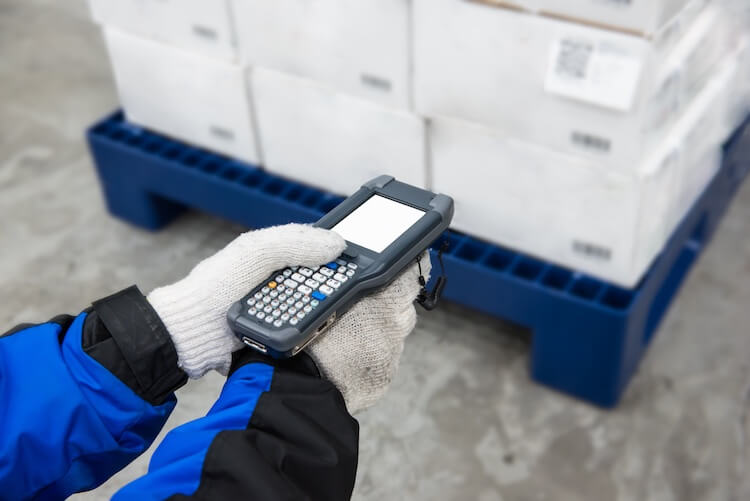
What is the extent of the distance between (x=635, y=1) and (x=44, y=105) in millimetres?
1988

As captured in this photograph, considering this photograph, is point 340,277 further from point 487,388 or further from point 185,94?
point 185,94

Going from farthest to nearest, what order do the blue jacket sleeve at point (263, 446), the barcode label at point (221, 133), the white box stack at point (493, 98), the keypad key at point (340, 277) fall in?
the barcode label at point (221, 133), the white box stack at point (493, 98), the keypad key at point (340, 277), the blue jacket sleeve at point (263, 446)

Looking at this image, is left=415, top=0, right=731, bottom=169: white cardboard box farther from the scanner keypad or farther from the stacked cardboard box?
the scanner keypad

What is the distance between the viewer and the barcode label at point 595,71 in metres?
1.44

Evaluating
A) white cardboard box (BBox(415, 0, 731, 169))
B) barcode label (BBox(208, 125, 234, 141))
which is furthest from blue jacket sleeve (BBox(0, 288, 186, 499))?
barcode label (BBox(208, 125, 234, 141))

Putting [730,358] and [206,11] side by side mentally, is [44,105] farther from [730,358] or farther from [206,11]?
[730,358]

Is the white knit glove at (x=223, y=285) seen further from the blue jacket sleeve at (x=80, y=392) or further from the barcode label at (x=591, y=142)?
the barcode label at (x=591, y=142)

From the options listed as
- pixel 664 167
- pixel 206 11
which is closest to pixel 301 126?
pixel 206 11

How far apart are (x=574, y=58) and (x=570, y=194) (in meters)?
0.28

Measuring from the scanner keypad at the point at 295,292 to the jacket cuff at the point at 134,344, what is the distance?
0.13 metres

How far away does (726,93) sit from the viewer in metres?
1.82

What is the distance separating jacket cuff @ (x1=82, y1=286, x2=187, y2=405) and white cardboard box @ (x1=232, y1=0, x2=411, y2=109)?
2.69ft

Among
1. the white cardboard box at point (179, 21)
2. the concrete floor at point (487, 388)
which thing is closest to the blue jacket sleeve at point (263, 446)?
the concrete floor at point (487, 388)

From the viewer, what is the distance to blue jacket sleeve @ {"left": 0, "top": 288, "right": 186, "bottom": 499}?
3.21 ft
